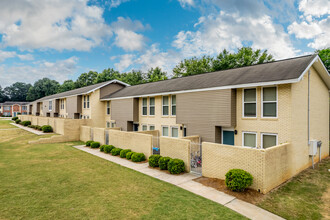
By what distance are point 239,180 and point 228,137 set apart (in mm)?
5538

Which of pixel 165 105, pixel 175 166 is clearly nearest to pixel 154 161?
pixel 175 166

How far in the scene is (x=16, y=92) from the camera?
118312 millimetres

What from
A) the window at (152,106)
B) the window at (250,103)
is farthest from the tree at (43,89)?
the window at (250,103)

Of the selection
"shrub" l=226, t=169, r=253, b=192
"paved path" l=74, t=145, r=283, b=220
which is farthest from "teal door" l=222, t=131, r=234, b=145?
"shrub" l=226, t=169, r=253, b=192

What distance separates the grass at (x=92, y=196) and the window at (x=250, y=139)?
243 inches

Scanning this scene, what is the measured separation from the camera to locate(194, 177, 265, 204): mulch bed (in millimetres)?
7467

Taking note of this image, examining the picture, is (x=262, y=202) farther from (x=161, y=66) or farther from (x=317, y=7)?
(x=161, y=66)

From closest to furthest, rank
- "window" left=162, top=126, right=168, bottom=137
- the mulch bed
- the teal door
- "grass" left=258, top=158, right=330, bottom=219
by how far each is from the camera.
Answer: "grass" left=258, top=158, right=330, bottom=219 < the mulch bed < the teal door < "window" left=162, top=126, right=168, bottom=137

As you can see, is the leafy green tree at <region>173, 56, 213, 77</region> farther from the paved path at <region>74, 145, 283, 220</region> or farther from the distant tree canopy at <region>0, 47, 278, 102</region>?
the paved path at <region>74, 145, 283, 220</region>

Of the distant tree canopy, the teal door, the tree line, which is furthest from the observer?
the distant tree canopy

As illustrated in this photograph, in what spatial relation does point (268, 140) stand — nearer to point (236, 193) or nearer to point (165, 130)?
point (236, 193)

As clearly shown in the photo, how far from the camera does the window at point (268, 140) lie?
10929 millimetres

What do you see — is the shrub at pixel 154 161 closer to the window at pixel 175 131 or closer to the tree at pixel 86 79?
the window at pixel 175 131

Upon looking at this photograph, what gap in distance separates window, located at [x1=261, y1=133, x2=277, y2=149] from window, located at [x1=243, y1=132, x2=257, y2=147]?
0.46 meters
